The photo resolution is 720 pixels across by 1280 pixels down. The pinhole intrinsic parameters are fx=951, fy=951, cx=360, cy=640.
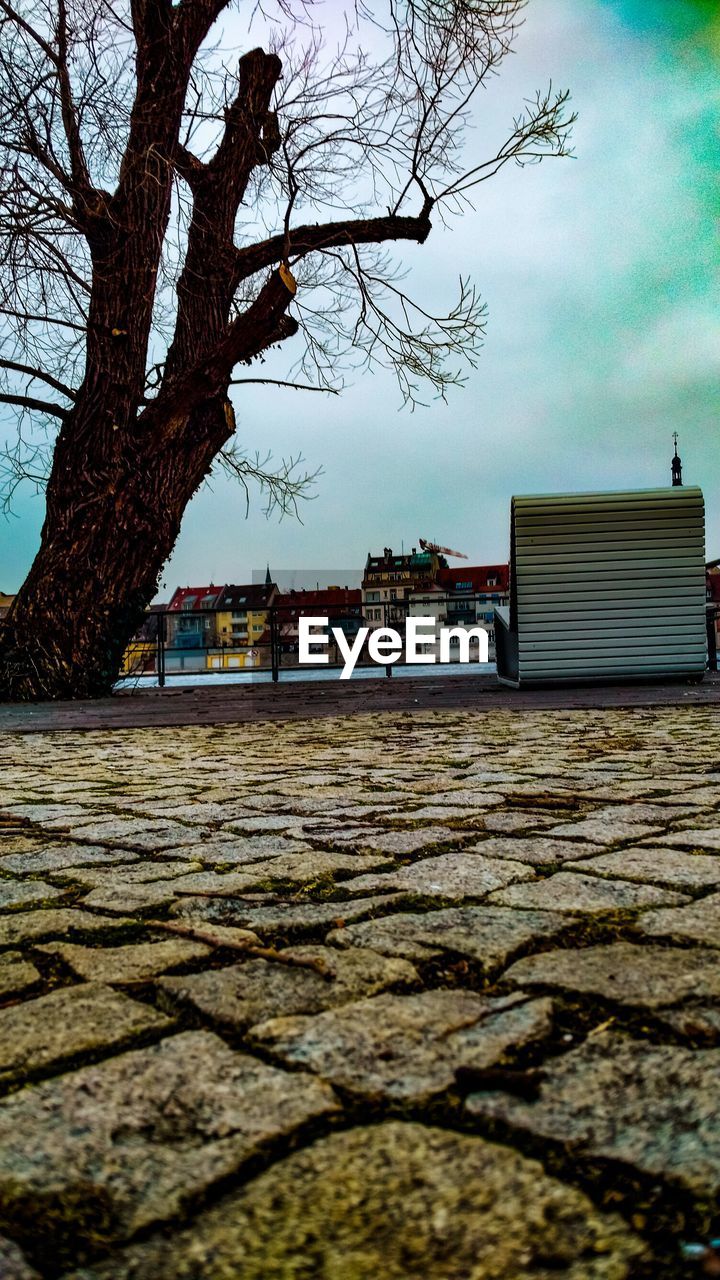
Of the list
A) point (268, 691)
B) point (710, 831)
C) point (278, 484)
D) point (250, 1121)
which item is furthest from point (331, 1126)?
point (278, 484)

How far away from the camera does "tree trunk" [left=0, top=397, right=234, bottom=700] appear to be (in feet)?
33.6

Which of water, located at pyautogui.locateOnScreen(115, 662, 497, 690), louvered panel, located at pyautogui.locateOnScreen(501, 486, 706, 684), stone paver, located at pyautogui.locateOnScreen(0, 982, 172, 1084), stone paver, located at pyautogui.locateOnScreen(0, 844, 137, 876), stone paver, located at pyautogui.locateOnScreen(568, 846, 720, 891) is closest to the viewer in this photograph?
stone paver, located at pyautogui.locateOnScreen(0, 982, 172, 1084)

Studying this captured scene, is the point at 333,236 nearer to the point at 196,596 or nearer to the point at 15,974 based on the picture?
the point at 15,974

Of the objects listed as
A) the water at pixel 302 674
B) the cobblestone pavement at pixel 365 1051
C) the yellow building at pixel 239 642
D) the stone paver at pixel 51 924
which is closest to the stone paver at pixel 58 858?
the cobblestone pavement at pixel 365 1051

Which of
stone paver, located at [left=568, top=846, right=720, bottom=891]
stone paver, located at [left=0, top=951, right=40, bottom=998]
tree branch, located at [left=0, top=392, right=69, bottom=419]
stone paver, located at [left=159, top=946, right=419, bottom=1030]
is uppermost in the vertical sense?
tree branch, located at [left=0, top=392, right=69, bottom=419]

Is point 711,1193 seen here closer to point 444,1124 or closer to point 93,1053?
point 444,1124

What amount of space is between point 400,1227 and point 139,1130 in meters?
0.36

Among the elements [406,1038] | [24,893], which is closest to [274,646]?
[24,893]

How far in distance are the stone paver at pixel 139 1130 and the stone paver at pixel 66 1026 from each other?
0.06m

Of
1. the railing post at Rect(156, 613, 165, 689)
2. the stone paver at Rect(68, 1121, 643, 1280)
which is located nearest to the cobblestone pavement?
the stone paver at Rect(68, 1121, 643, 1280)

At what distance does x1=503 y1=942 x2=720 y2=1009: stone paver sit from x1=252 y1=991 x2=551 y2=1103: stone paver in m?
0.11

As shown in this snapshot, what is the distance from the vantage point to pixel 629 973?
1494mm

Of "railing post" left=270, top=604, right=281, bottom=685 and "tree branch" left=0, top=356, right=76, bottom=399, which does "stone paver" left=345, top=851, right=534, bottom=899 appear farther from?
"railing post" left=270, top=604, right=281, bottom=685

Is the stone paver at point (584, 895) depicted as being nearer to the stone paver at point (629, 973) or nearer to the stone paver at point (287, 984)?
the stone paver at point (629, 973)
